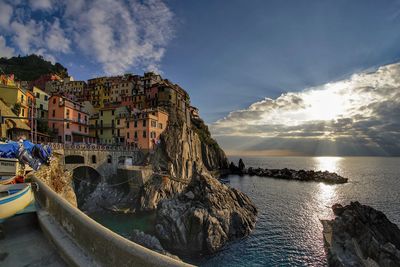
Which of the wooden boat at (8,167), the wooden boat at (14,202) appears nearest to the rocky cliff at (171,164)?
the wooden boat at (8,167)

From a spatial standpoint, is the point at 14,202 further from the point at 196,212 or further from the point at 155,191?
the point at 155,191

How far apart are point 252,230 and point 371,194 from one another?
175 ft

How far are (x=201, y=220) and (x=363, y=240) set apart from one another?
1804cm

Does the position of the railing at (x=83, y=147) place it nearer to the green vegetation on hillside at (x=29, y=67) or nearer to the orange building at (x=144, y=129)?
the orange building at (x=144, y=129)

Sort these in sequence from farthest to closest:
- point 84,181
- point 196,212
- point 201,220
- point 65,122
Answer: point 65,122, point 84,181, point 196,212, point 201,220

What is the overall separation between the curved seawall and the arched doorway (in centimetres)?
4091

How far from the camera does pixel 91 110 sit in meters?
70.7

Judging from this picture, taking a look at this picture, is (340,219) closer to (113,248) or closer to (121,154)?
(113,248)

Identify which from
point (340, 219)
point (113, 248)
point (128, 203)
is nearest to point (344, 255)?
point (340, 219)

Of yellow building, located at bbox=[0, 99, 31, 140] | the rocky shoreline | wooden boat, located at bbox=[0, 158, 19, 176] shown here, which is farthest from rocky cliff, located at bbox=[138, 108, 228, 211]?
the rocky shoreline

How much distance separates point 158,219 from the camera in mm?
30250

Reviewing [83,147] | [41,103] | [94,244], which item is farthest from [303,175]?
[94,244]

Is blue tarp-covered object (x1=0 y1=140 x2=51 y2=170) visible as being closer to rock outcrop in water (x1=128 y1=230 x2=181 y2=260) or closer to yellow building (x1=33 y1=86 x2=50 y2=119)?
rock outcrop in water (x1=128 y1=230 x2=181 y2=260)

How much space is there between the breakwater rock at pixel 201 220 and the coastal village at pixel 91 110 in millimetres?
19515
